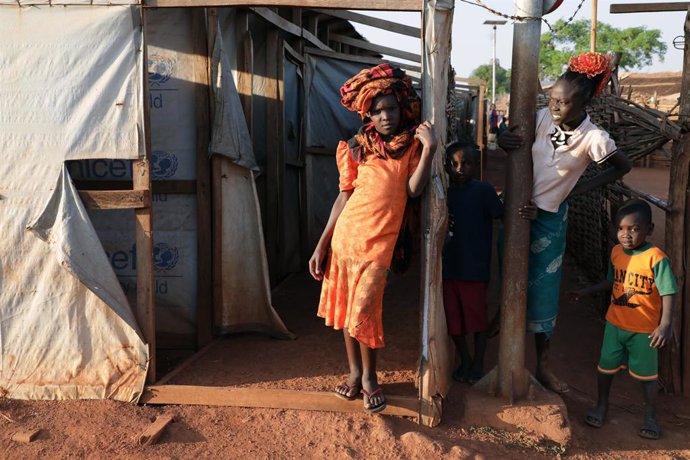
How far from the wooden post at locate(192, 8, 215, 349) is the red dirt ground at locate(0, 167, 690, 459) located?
1.31 ft

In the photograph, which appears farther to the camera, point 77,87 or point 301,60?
point 301,60

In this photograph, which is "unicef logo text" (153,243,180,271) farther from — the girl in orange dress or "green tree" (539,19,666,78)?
"green tree" (539,19,666,78)

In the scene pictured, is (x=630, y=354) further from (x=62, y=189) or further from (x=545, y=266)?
(x=62, y=189)

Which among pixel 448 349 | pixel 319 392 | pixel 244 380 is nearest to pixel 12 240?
pixel 244 380

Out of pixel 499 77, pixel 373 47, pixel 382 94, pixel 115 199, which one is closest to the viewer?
pixel 382 94

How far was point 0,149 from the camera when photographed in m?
3.21

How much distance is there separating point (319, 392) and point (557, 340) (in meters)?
2.03

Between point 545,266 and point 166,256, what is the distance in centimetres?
255

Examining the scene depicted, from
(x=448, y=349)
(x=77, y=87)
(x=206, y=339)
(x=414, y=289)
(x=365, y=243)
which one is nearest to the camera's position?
(x=365, y=243)

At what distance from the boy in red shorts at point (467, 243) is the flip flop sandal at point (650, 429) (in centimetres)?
92

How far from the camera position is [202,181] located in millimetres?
4070

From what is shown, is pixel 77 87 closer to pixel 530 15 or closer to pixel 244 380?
pixel 244 380

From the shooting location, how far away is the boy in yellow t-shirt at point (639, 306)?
2984 millimetres

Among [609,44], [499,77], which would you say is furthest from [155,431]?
[499,77]
